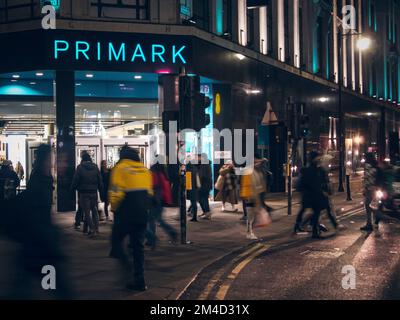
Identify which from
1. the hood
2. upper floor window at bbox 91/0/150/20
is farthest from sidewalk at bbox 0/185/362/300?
upper floor window at bbox 91/0/150/20

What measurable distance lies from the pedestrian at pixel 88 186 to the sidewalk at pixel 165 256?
1.39 feet

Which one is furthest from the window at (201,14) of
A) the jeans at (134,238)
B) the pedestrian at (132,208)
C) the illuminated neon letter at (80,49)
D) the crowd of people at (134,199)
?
the jeans at (134,238)

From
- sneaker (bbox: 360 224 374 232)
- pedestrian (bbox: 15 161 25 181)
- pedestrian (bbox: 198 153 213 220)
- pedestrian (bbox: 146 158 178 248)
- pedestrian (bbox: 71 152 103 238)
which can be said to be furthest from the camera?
pedestrian (bbox: 15 161 25 181)

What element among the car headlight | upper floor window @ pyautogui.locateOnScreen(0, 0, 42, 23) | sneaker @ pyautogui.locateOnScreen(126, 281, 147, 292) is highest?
upper floor window @ pyautogui.locateOnScreen(0, 0, 42, 23)

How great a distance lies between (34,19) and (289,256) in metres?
11.4

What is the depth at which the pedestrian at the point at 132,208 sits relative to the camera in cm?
791

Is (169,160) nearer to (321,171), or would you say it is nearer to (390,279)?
(321,171)

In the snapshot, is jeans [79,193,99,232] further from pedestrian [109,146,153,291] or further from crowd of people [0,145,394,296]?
pedestrian [109,146,153,291]

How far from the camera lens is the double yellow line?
313 inches

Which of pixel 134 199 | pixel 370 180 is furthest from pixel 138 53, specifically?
pixel 134 199

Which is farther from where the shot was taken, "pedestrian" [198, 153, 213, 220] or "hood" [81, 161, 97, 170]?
"pedestrian" [198, 153, 213, 220]

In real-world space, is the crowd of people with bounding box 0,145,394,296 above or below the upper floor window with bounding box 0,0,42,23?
below

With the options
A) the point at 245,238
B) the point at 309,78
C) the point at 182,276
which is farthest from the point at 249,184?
the point at 309,78

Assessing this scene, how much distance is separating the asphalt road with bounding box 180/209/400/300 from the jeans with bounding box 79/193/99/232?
347 cm
